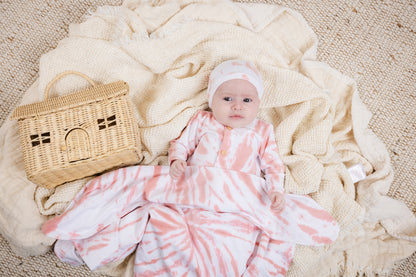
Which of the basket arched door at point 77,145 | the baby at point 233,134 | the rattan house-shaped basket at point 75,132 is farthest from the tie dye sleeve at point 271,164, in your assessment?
the basket arched door at point 77,145

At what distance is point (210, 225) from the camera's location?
1068 millimetres

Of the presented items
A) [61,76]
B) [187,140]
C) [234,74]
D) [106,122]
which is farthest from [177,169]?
[61,76]

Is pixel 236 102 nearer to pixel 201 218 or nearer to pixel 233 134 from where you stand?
pixel 233 134

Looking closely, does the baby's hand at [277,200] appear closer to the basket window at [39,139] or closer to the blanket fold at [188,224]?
the blanket fold at [188,224]

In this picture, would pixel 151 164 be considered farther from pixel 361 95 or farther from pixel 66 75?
pixel 361 95

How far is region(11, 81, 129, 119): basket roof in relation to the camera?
1.02 metres

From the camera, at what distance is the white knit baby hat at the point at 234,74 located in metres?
1.11

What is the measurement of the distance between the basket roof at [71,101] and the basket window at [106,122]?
0.07 metres

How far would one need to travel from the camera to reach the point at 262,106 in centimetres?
125

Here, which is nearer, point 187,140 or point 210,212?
point 210,212

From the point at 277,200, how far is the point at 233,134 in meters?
0.29

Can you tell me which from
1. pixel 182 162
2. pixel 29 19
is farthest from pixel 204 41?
pixel 29 19

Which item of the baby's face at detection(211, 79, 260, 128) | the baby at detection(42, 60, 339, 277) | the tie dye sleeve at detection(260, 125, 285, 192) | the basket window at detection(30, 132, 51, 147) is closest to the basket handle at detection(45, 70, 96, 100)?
the basket window at detection(30, 132, 51, 147)

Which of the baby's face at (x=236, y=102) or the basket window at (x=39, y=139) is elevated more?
the baby's face at (x=236, y=102)
